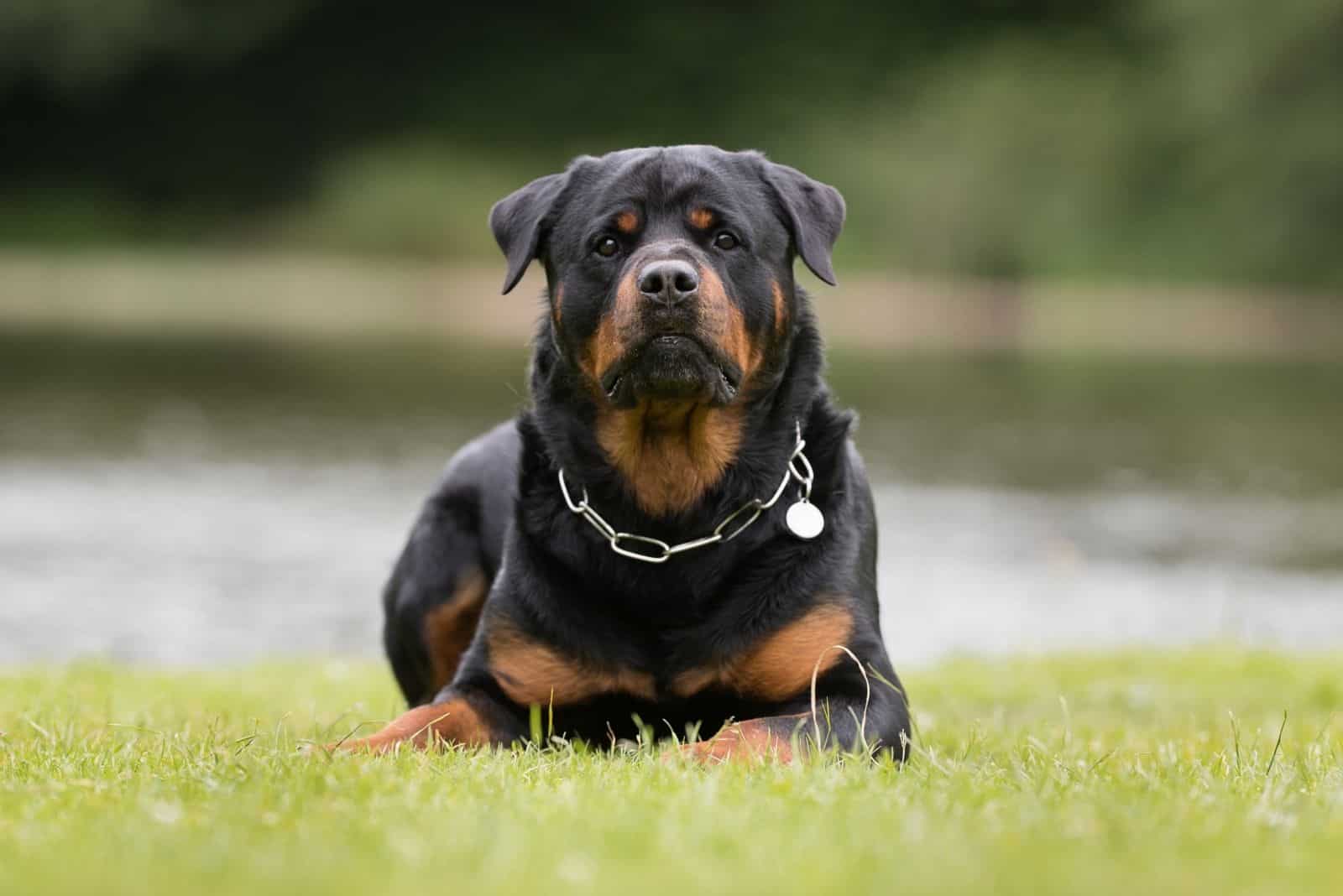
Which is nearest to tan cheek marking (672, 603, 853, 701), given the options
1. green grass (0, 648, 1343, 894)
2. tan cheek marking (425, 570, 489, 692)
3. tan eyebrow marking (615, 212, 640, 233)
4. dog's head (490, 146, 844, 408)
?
green grass (0, 648, 1343, 894)

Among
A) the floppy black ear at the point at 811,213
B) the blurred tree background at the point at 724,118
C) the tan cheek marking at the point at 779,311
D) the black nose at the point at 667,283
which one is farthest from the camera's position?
the blurred tree background at the point at 724,118

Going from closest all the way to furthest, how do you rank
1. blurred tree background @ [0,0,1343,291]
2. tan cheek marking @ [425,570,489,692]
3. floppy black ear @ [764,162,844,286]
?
floppy black ear @ [764,162,844,286] → tan cheek marking @ [425,570,489,692] → blurred tree background @ [0,0,1343,291]

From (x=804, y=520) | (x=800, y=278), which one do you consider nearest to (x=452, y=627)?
(x=804, y=520)

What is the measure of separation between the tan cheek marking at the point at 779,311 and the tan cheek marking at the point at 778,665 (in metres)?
0.85

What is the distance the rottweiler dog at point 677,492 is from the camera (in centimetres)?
479

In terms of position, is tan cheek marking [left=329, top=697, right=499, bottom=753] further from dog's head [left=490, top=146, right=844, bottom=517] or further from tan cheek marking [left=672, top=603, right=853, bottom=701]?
dog's head [left=490, top=146, right=844, bottom=517]

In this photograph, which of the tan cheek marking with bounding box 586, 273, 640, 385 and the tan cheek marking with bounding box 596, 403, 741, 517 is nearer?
the tan cheek marking with bounding box 586, 273, 640, 385

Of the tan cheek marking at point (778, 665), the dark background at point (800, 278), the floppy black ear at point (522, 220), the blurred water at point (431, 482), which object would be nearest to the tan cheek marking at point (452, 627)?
the blurred water at point (431, 482)

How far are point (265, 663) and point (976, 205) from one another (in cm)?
3487

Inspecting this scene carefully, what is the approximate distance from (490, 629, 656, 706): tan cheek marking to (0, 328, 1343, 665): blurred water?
110cm

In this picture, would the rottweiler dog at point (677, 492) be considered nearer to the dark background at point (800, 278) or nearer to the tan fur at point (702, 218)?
the tan fur at point (702, 218)

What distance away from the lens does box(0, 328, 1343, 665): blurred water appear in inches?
464

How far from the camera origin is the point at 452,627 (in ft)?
20.2

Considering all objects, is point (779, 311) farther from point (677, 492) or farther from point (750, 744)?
point (750, 744)
